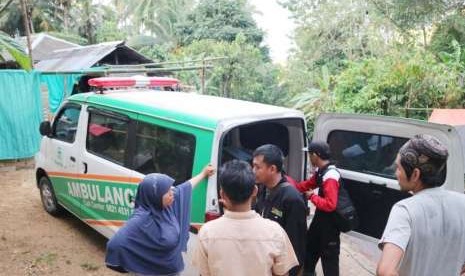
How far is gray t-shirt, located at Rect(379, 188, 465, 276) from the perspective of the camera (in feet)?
5.86

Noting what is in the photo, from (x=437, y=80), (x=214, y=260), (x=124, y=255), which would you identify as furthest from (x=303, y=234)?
(x=437, y=80)

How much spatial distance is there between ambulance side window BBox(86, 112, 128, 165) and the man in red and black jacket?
5.87 ft

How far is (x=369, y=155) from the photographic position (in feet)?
12.1

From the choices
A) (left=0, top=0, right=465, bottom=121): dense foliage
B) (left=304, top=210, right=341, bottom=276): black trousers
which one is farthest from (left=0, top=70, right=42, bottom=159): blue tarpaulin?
(left=304, top=210, right=341, bottom=276): black trousers

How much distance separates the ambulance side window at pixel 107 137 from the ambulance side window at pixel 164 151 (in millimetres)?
274

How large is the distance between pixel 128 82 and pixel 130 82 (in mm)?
39

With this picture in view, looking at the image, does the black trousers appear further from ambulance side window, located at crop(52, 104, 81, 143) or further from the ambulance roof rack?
ambulance side window, located at crop(52, 104, 81, 143)

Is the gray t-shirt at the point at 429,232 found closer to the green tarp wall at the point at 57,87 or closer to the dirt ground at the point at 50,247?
the dirt ground at the point at 50,247

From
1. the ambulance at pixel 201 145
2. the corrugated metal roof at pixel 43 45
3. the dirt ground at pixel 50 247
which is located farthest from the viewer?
the corrugated metal roof at pixel 43 45

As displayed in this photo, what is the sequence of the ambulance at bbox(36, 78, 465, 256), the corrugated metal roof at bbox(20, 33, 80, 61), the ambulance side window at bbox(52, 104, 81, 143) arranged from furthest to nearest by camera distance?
1. the corrugated metal roof at bbox(20, 33, 80, 61)
2. the ambulance side window at bbox(52, 104, 81, 143)
3. the ambulance at bbox(36, 78, 465, 256)

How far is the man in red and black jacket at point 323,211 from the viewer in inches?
127

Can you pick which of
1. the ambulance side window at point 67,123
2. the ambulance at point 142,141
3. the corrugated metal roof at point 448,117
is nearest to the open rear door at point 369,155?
the ambulance at point 142,141

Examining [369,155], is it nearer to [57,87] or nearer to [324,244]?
[324,244]

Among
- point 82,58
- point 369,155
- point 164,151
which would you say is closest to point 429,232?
point 369,155
